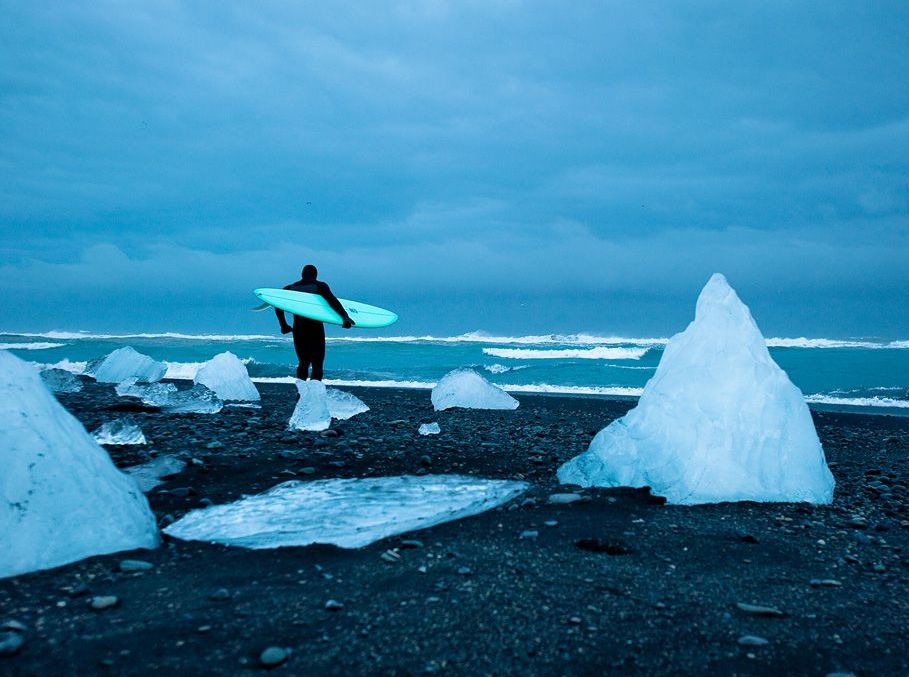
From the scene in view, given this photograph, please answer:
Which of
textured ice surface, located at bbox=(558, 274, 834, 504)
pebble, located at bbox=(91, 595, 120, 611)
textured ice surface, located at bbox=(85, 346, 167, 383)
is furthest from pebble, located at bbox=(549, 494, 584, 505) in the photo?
textured ice surface, located at bbox=(85, 346, 167, 383)

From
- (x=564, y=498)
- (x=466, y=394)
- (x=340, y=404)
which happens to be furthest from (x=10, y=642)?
(x=466, y=394)

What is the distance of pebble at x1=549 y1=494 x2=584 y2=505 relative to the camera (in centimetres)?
456

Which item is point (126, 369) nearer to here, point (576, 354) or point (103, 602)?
point (103, 602)

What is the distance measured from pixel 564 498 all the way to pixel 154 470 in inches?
124

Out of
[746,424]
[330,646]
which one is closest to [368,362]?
[746,424]

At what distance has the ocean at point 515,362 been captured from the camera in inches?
714

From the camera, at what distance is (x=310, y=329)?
35.0ft

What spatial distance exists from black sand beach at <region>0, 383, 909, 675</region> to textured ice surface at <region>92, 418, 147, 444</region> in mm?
1610

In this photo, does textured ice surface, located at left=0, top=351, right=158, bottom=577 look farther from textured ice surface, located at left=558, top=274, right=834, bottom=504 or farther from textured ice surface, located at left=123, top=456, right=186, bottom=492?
textured ice surface, located at left=558, top=274, right=834, bottom=504

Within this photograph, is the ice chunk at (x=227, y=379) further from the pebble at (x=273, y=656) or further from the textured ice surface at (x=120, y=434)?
the pebble at (x=273, y=656)

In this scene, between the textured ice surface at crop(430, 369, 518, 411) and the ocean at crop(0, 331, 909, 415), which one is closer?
the textured ice surface at crop(430, 369, 518, 411)

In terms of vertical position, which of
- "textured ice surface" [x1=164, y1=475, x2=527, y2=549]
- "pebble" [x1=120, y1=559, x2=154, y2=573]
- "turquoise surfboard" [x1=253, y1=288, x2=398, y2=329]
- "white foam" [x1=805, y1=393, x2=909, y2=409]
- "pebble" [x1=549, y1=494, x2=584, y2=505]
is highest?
"turquoise surfboard" [x1=253, y1=288, x2=398, y2=329]

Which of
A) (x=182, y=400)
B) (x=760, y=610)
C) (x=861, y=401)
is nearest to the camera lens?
(x=760, y=610)

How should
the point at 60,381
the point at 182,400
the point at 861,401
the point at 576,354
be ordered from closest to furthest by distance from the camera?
the point at 182,400, the point at 60,381, the point at 861,401, the point at 576,354
